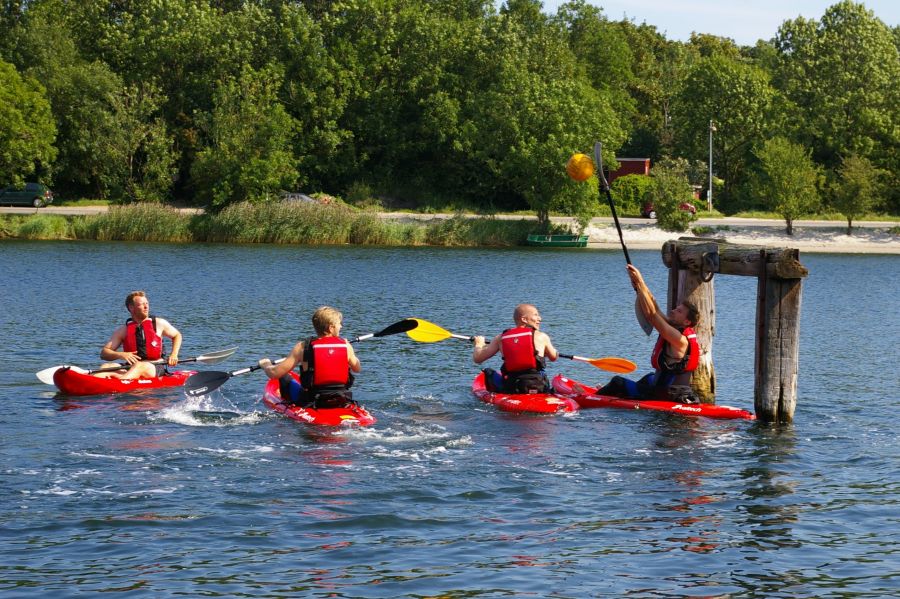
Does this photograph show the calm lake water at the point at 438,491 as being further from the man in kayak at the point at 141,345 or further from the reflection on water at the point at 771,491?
the man in kayak at the point at 141,345

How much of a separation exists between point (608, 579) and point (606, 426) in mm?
5751

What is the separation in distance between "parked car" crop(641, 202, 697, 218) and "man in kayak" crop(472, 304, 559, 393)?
44.0 m

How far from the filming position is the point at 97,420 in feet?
50.8

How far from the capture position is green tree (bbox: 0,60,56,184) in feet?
199

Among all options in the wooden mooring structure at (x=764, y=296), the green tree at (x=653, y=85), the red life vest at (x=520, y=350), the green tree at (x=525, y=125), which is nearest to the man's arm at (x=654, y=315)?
the wooden mooring structure at (x=764, y=296)

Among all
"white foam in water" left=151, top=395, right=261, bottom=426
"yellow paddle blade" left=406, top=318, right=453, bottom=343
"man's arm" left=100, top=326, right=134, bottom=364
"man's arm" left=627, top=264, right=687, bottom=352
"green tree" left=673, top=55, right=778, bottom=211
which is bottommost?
"white foam in water" left=151, top=395, right=261, bottom=426

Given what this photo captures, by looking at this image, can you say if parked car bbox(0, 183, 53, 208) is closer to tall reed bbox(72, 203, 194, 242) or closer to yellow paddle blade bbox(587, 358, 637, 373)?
tall reed bbox(72, 203, 194, 242)

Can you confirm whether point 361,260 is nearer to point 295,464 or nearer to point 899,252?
point 899,252

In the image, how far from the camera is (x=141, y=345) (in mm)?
17641

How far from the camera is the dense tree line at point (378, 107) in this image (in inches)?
2430

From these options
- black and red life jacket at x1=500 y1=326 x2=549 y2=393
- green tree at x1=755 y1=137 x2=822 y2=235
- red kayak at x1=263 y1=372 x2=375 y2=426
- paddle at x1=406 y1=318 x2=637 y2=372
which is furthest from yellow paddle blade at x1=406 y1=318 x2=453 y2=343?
green tree at x1=755 y1=137 x2=822 y2=235

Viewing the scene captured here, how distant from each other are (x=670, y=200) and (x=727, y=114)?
1544 centimetres

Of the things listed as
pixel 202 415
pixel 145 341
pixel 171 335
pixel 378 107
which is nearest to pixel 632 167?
pixel 378 107

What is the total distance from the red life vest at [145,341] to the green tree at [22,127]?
154 feet
